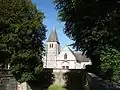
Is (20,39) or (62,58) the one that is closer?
(20,39)

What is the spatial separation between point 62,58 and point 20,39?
47034 mm

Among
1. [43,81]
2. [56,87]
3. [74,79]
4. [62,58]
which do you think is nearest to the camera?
Answer: [56,87]

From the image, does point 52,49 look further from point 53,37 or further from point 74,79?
point 74,79

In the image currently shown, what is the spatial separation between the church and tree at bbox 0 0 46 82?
39071 millimetres

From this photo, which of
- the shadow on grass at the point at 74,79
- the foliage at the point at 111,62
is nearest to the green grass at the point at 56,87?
the shadow on grass at the point at 74,79

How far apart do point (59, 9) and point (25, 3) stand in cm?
999

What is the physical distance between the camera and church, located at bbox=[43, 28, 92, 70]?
7912 centimetres

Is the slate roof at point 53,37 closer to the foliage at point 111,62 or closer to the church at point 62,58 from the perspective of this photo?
the church at point 62,58

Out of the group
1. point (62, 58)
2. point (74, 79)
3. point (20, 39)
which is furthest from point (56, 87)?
point (62, 58)

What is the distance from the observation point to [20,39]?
33562 mm

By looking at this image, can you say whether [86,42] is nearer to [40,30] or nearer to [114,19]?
[40,30]

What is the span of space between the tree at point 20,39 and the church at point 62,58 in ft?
128

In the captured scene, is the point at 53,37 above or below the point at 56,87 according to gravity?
above

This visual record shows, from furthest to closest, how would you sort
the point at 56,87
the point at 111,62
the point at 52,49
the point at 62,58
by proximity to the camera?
the point at 52,49
the point at 62,58
the point at 56,87
the point at 111,62
